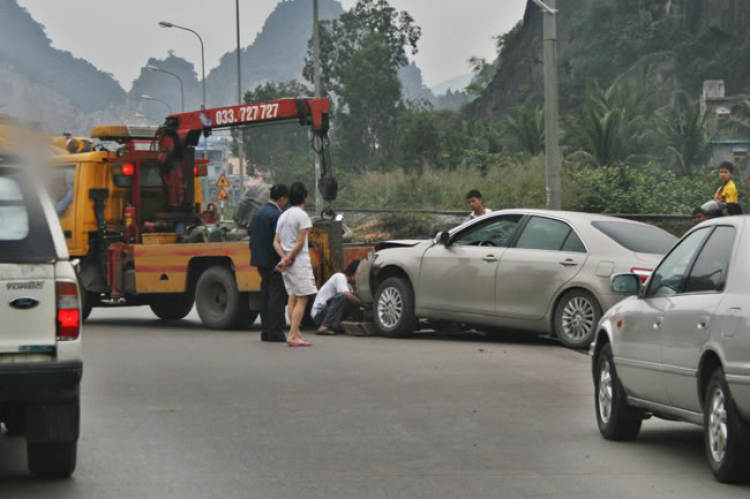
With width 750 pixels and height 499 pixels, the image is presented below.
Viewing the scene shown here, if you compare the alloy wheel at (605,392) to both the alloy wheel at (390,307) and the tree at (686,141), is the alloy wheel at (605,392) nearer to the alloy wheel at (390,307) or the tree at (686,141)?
the alloy wheel at (390,307)

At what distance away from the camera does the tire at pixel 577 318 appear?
1355 cm

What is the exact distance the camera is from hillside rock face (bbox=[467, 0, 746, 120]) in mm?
79688

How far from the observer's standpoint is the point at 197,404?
996 cm

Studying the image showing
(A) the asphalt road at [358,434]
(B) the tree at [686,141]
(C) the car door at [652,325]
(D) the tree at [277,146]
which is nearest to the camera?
(A) the asphalt road at [358,434]

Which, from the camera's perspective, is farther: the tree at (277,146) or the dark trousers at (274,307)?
the tree at (277,146)

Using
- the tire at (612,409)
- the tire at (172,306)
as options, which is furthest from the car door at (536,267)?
the tire at (172,306)

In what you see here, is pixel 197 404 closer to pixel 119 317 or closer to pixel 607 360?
pixel 607 360

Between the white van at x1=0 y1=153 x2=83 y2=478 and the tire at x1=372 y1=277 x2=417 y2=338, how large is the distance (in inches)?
360

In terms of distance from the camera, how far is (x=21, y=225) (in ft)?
21.4

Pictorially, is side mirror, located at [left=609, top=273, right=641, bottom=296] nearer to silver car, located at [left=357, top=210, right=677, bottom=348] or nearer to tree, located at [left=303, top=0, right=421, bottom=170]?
silver car, located at [left=357, top=210, right=677, bottom=348]

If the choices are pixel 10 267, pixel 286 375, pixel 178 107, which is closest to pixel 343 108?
pixel 178 107

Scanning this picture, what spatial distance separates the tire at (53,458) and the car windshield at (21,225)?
1101 millimetres

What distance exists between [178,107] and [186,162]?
70.9 m

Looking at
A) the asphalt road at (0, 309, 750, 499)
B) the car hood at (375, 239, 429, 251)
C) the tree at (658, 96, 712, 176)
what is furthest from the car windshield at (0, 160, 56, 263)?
the tree at (658, 96, 712, 176)
